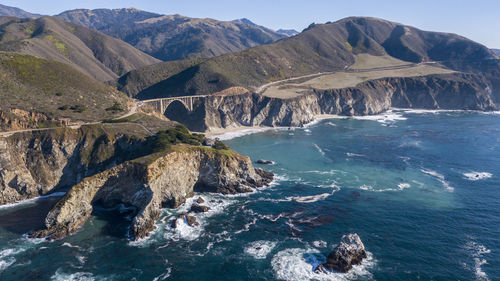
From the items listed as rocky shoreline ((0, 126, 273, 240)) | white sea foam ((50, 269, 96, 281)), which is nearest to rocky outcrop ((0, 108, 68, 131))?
rocky shoreline ((0, 126, 273, 240))

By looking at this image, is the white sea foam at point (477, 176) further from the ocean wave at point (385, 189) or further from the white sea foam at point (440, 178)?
the ocean wave at point (385, 189)

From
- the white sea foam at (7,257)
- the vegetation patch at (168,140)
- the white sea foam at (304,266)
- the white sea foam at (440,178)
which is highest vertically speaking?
the vegetation patch at (168,140)

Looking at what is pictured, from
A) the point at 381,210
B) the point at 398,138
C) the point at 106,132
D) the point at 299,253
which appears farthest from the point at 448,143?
the point at 106,132

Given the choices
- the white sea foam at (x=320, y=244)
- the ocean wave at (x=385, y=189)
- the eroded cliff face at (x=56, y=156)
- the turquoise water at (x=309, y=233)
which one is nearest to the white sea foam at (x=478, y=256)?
the turquoise water at (x=309, y=233)

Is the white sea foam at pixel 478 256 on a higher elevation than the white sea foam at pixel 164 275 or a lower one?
higher

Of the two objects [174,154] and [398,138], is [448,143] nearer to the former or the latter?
[398,138]

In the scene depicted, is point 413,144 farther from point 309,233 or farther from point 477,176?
point 309,233
